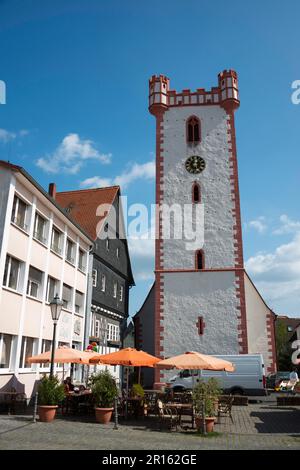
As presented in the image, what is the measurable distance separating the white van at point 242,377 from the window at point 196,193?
10588mm

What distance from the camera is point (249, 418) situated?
57.1 ft

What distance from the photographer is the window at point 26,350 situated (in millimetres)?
20172

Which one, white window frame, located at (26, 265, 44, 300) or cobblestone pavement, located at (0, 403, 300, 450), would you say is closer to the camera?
cobblestone pavement, located at (0, 403, 300, 450)

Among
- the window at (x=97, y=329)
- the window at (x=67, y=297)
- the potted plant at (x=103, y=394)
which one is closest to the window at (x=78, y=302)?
the window at (x=67, y=297)

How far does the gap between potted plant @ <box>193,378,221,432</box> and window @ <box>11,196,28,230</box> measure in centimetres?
1040

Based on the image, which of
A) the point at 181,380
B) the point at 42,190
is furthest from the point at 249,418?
the point at 42,190

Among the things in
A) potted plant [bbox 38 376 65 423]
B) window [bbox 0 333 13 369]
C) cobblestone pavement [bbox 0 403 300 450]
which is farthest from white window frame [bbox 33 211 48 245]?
cobblestone pavement [bbox 0 403 300 450]

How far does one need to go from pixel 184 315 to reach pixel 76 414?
1240 cm

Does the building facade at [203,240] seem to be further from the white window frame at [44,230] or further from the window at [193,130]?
the white window frame at [44,230]

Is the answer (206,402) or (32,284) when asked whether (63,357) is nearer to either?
(32,284)

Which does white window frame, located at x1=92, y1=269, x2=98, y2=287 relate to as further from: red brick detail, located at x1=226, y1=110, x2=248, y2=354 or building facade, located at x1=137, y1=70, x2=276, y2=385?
red brick detail, located at x1=226, y1=110, x2=248, y2=354

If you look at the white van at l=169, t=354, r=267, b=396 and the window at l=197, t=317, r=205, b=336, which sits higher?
the window at l=197, t=317, r=205, b=336

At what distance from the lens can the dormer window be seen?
105 feet

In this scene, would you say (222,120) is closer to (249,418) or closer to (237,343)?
(237,343)
